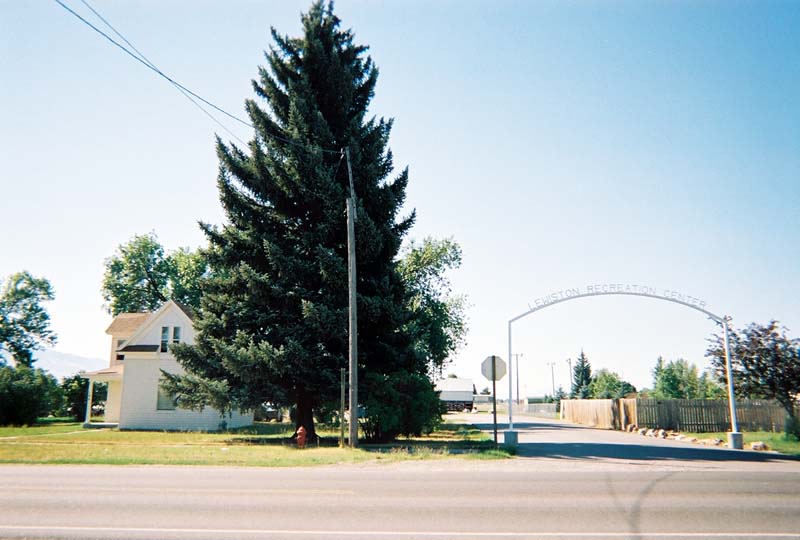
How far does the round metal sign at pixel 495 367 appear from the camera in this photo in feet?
62.8

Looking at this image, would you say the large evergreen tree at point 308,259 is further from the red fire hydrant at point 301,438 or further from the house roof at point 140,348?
the house roof at point 140,348

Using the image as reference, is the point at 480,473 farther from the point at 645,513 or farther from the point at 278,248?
the point at 278,248

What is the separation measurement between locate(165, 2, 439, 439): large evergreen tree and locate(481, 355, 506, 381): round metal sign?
3831mm

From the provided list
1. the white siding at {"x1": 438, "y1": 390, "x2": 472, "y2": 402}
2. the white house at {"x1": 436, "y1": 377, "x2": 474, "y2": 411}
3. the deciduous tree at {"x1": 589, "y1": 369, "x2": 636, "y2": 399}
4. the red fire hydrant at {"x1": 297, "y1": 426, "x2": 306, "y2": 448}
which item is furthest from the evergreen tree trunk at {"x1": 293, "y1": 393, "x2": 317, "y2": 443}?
the white siding at {"x1": 438, "y1": 390, "x2": 472, "y2": 402}

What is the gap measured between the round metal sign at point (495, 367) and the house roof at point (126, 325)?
29840 millimetres

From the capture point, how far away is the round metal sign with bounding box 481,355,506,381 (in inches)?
754

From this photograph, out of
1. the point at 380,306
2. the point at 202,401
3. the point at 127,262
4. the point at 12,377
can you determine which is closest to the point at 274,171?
the point at 380,306

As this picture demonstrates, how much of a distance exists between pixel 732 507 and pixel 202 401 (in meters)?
20.2

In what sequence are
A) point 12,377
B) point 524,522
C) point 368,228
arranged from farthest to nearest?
point 12,377, point 368,228, point 524,522

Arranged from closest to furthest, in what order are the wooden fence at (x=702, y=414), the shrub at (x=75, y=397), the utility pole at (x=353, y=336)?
1. the utility pole at (x=353, y=336)
2. the wooden fence at (x=702, y=414)
3. the shrub at (x=75, y=397)

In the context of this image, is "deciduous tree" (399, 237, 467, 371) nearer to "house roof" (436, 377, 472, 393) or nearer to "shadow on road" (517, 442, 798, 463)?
"shadow on road" (517, 442, 798, 463)

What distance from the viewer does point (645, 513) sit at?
848 cm

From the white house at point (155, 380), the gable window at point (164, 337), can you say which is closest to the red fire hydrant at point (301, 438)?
the white house at point (155, 380)

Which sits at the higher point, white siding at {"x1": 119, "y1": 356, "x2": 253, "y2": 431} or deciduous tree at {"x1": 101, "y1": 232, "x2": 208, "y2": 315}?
deciduous tree at {"x1": 101, "y1": 232, "x2": 208, "y2": 315}
